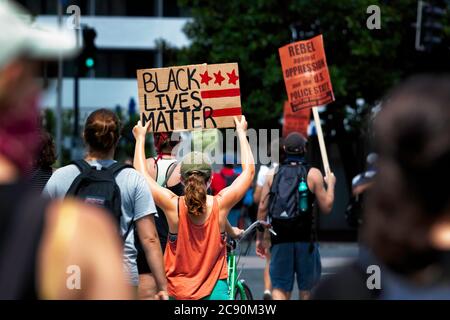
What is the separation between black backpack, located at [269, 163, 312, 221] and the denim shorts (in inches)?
10.6

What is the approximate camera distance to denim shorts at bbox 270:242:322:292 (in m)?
10.4

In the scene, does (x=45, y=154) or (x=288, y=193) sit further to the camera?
(x=288, y=193)

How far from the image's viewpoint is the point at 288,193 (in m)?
10.5

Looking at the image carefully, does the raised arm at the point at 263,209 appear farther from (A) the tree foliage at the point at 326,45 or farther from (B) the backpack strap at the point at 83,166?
(A) the tree foliage at the point at 326,45

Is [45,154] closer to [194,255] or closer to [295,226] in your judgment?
[194,255]

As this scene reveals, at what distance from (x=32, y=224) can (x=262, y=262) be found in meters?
17.5

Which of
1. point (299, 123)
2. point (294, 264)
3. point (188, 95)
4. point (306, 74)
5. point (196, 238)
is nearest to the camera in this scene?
point (196, 238)

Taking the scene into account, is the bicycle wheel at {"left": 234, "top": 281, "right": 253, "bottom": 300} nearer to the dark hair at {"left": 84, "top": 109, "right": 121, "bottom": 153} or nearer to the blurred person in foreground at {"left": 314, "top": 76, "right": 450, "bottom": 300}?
the dark hair at {"left": 84, "top": 109, "right": 121, "bottom": 153}

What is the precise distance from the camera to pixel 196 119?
874 cm

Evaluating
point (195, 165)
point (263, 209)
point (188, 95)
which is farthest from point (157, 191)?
point (263, 209)

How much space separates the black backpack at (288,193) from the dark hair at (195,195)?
3.34m

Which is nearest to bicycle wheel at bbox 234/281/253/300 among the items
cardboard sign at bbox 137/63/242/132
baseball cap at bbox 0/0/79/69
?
cardboard sign at bbox 137/63/242/132

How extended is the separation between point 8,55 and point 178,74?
21.8 feet

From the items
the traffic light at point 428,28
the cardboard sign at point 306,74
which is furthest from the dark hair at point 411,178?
the traffic light at point 428,28
